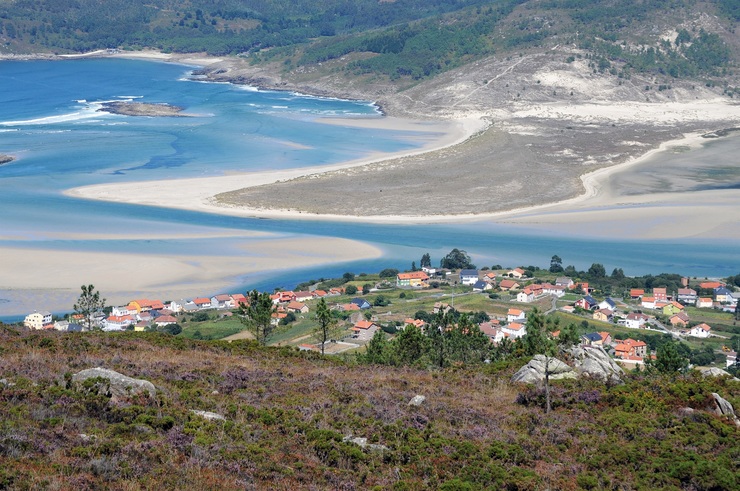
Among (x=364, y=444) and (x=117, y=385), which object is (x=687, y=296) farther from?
(x=117, y=385)

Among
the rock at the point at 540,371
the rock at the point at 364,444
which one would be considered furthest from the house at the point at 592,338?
the rock at the point at 364,444

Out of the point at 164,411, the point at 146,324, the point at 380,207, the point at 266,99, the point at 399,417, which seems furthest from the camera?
the point at 266,99

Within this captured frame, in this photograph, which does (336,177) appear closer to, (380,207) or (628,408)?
(380,207)

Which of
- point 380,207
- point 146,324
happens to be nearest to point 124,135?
point 380,207

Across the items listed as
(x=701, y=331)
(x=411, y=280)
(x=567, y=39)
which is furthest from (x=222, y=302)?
(x=567, y=39)

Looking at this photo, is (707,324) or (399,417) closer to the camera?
(399,417)

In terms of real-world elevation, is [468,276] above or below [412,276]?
below
